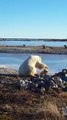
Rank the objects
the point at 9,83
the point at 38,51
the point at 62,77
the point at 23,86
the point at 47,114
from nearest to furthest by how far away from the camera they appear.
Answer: the point at 47,114 → the point at 23,86 → the point at 9,83 → the point at 62,77 → the point at 38,51

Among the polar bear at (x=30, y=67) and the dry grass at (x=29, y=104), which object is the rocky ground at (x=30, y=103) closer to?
the dry grass at (x=29, y=104)

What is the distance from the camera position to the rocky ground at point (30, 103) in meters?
13.3

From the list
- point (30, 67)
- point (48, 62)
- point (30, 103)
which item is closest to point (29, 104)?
point (30, 103)

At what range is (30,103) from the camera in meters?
15.3

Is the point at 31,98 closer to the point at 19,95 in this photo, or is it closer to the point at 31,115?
the point at 19,95

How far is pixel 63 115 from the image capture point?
13.6 metres

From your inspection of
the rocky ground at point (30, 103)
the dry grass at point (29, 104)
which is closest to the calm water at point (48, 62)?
the rocky ground at point (30, 103)

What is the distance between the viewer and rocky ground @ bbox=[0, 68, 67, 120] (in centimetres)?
1331

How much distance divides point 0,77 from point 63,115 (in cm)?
810

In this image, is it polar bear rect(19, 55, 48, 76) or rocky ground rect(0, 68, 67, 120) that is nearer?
rocky ground rect(0, 68, 67, 120)

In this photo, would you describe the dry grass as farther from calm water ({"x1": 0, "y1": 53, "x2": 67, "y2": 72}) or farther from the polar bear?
calm water ({"x1": 0, "y1": 53, "x2": 67, "y2": 72})

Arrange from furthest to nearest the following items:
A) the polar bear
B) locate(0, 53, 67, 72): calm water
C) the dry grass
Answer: locate(0, 53, 67, 72): calm water < the polar bear < the dry grass

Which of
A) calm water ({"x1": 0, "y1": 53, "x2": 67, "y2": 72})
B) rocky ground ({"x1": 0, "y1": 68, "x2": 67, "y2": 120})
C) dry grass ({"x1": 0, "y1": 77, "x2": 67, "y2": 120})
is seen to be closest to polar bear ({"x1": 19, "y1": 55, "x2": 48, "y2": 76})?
rocky ground ({"x1": 0, "y1": 68, "x2": 67, "y2": 120})

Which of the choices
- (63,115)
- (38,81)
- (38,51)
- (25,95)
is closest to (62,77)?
(38,81)
